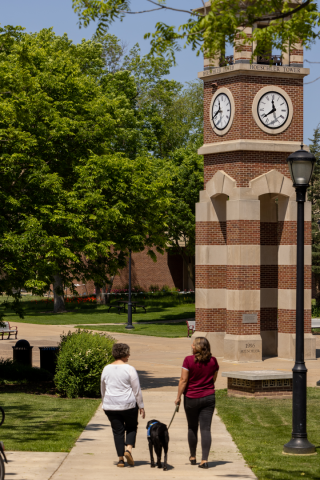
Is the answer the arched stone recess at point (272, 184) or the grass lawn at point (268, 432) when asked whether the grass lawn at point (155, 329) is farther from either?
the grass lawn at point (268, 432)

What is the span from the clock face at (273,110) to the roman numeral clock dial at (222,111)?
983 millimetres

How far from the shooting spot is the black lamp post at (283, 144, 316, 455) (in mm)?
9914

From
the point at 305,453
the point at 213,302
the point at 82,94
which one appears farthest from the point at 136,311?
the point at 305,453

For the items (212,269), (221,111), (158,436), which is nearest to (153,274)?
(212,269)

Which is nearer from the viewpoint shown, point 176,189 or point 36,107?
point 36,107

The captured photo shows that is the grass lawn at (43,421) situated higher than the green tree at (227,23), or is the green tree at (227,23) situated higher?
the green tree at (227,23)

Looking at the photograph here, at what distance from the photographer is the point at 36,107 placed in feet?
57.2

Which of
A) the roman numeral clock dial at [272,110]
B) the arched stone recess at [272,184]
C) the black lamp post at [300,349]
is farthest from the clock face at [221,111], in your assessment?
the black lamp post at [300,349]

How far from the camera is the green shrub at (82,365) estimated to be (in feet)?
50.4

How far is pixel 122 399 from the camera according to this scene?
8.98 m

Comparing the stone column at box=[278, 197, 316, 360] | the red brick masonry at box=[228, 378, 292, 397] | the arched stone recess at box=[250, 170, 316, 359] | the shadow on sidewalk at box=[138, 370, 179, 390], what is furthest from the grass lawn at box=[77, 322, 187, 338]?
the red brick masonry at box=[228, 378, 292, 397]

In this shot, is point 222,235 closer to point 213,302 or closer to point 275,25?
point 213,302

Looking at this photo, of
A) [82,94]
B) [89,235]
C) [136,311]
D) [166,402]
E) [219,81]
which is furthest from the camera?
[136,311]

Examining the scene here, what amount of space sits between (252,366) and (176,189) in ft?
81.9
